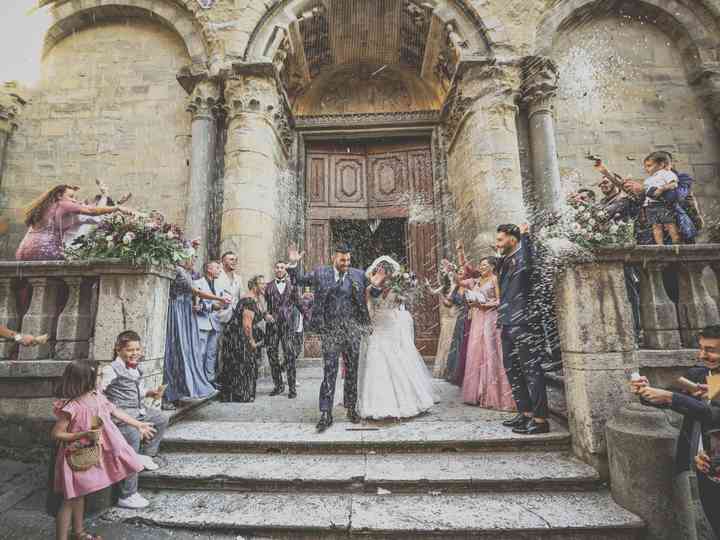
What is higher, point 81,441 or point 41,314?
point 41,314

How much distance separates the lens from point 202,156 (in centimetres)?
757

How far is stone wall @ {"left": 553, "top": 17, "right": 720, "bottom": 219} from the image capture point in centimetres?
793

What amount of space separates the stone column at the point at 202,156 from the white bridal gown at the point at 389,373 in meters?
4.65

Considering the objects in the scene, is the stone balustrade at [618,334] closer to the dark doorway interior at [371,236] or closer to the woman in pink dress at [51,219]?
the woman in pink dress at [51,219]

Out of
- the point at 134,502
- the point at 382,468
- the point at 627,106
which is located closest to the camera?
the point at 134,502

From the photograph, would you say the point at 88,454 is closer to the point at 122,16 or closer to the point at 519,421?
the point at 519,421

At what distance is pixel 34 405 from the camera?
3.68 meters

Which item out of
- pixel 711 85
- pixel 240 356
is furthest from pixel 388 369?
pixel 711 85

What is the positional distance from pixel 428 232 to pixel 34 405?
7.90 m

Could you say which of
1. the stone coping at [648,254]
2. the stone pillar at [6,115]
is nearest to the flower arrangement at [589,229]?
the stone coping at [648,254]

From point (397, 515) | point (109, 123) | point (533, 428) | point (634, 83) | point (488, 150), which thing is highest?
point (634, 83)

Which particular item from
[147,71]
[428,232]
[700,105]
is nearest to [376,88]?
[428,232]

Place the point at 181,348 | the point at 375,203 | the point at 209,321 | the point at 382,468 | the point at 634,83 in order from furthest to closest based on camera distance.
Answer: the point at 375,203
the point at 634,83
the point at 209,321
the point at 181,348
the point at 382,468

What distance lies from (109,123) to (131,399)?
7.86m
